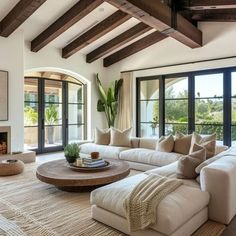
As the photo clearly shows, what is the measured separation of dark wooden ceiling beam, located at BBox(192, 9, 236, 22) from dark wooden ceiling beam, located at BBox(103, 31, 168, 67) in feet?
3.54

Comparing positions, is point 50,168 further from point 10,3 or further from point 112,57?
point 112,57

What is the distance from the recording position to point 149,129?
7.29m

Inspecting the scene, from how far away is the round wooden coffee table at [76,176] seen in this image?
10.9ft

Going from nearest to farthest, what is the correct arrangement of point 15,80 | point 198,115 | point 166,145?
point 166,145 < point 15,80 < point 198,115

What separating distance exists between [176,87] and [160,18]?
2.66m

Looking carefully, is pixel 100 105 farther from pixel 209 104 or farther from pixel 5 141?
pixel 209 104

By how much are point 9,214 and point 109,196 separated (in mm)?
1331

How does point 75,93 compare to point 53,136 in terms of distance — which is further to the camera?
point 75,93

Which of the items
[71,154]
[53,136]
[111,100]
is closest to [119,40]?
[111,100]

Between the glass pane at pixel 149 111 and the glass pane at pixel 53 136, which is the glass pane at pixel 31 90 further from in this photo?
the glass pane at pixel 149 111

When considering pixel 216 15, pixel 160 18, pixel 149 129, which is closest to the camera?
pixel 160 18

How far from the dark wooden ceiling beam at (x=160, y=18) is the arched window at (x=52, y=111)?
12.7ft

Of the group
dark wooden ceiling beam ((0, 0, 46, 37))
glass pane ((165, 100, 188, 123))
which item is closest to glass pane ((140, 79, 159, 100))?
glass pane ((165, 100, 188, 123))

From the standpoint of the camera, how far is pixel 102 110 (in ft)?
26.1
